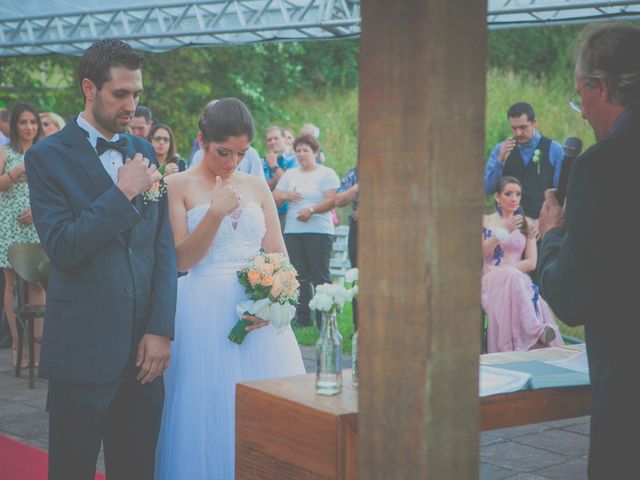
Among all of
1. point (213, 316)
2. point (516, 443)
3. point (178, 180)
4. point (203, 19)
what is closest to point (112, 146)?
point (178, 180)

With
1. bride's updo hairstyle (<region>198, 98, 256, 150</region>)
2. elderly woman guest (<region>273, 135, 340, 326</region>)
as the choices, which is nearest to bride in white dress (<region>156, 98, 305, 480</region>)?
bride's updo hairstyle (<region>198, 98, 256, 150</region>)

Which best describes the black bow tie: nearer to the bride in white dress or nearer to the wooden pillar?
the bride in white dress

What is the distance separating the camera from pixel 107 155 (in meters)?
3.18

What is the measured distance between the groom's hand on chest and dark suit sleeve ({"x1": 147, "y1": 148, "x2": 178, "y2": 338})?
0.22 meters

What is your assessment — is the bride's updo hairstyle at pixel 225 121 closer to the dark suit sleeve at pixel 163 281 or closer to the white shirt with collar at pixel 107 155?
the dark suit sleeve at pixel 163 281

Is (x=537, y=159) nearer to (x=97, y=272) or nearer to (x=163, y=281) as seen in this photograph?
(x=163, y=281)

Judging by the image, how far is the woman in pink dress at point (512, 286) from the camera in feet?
22.8

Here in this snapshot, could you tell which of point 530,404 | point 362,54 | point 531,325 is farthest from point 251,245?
point 531,325

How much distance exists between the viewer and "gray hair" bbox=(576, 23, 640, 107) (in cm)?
229

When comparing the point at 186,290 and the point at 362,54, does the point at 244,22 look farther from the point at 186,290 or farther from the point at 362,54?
the point at 362,54

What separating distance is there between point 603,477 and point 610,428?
0.42ft

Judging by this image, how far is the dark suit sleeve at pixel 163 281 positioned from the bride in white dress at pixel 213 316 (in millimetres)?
548

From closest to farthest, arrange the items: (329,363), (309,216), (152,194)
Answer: (329,363) < (152,194) < (309,216)

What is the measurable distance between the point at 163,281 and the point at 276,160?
7.72 m
